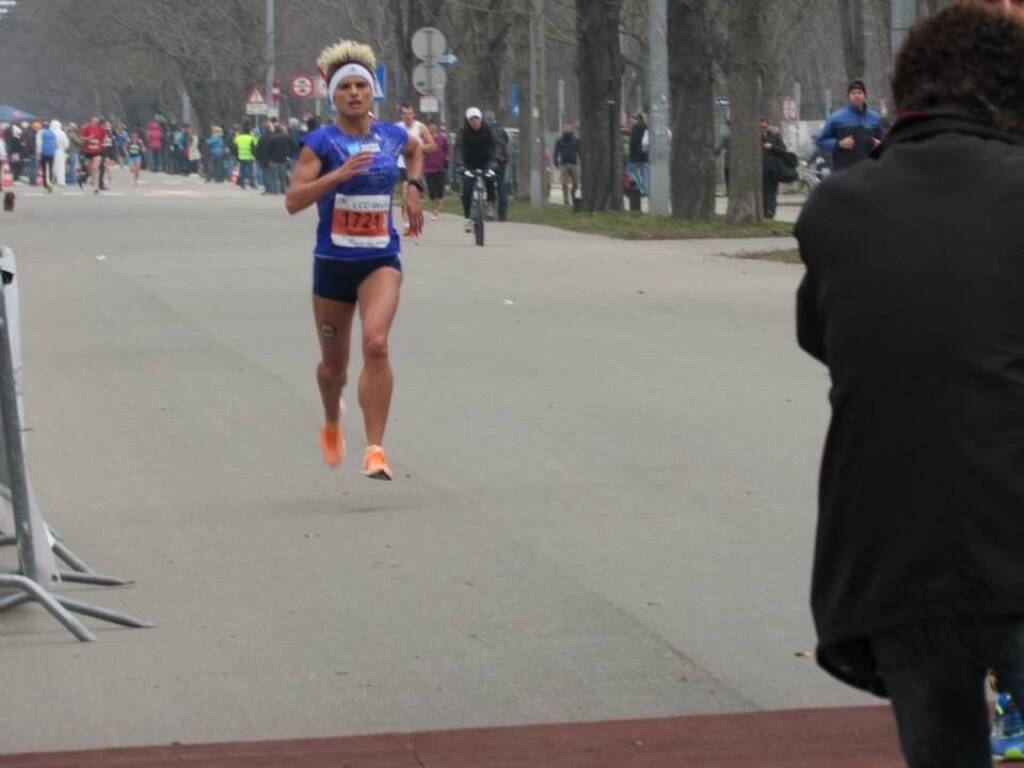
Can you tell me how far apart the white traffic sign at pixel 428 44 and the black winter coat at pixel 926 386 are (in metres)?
36.7

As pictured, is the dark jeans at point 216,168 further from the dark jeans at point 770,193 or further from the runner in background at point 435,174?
the dark jeans at point 770,193

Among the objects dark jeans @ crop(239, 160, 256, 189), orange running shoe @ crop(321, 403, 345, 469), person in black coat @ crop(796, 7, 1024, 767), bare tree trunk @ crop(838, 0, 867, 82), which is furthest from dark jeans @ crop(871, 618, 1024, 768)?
dark jeans @ crop(239, 160, 256, 189)

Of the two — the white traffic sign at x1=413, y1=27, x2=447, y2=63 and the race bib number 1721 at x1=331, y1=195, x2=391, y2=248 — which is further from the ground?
the white traffic sign at x1=413, y1=27, x2=447, y2=63

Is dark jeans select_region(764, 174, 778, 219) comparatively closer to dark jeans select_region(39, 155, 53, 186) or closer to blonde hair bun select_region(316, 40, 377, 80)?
blonde hair bun select_region(316, 40, 377, 80)

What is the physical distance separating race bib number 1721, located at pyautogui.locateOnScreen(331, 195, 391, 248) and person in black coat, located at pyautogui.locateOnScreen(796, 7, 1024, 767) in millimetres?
6210

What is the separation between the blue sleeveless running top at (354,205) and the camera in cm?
950

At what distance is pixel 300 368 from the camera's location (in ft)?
47.1

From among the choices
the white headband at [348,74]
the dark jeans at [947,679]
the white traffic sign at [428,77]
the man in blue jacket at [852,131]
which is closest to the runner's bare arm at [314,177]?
the white headband at [348,74]

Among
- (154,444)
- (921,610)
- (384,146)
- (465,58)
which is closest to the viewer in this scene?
(921,610)

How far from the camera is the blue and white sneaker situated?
5.27 meters

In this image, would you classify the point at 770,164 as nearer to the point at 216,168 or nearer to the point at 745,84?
the point at 745,84

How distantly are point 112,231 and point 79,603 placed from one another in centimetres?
2662

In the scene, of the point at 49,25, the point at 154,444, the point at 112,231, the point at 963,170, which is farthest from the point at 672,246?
the point at 49,25

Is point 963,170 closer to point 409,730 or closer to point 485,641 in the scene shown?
point 409,730
